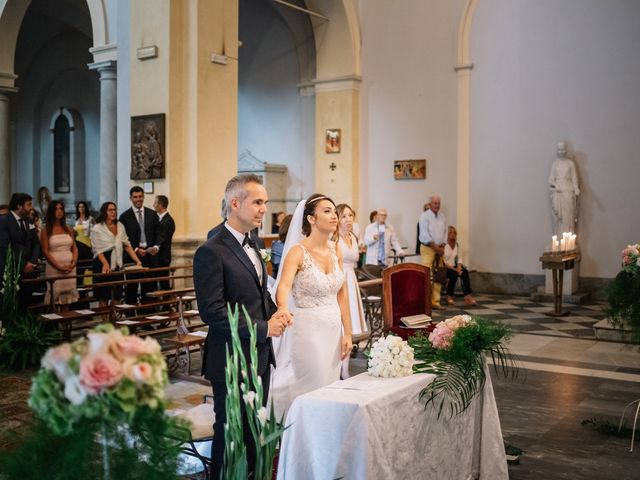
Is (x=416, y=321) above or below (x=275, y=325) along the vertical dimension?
below

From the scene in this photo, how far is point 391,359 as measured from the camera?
3213 mm

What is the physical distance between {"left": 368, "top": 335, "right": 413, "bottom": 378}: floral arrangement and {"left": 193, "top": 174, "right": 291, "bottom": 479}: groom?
0.45 m

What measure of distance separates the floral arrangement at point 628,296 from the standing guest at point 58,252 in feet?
17.9

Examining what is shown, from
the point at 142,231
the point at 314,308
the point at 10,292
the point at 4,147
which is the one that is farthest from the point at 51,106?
the point at 314,308

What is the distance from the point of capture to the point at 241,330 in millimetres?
2863

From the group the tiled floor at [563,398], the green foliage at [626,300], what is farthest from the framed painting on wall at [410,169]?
the green foliage at [626,300]

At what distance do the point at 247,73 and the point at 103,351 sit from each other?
15.2 metres

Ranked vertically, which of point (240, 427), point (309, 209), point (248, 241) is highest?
point (309, 209)

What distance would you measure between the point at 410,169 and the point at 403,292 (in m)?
8.13

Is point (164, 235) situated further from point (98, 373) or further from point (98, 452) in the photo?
point (98, 373)

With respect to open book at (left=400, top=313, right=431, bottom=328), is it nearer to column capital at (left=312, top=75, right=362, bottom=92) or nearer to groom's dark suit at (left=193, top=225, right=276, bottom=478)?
groom's dark suit at (left=193, top=225, right=276, bottom=478)

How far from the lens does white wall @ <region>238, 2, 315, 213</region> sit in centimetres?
1500

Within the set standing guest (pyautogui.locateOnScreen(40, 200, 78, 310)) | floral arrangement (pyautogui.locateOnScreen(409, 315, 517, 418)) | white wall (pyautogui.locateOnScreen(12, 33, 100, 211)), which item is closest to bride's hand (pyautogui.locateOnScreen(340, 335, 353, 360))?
floral arrangement (pyautogui.locateOnScreen(409, 315, 517, 418))

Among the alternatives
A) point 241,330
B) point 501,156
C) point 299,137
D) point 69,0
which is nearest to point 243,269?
point 241,330
